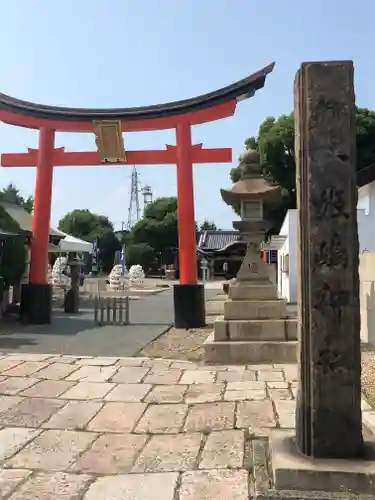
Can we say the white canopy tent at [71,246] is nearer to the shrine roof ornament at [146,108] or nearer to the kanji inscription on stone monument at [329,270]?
the shrine roof ornament at [146,108]

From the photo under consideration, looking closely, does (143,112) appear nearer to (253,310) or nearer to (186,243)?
(186,243)

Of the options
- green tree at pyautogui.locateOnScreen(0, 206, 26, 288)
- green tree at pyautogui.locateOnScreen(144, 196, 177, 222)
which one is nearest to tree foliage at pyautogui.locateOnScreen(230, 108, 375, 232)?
green tree at pyautogui.locateOnScreen(0, 206, 26, 288)

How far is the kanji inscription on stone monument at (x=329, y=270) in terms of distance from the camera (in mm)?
3312

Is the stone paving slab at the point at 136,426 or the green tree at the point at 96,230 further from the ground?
the green tree at the point at 96,230

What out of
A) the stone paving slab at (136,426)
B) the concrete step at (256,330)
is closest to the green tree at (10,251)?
the stone paving slab at (136,426)

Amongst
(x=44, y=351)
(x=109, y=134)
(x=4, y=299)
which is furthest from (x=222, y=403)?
(x=4, y=299)

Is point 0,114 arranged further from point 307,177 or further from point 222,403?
point 307,177

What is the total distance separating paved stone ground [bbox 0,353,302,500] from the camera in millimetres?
3295

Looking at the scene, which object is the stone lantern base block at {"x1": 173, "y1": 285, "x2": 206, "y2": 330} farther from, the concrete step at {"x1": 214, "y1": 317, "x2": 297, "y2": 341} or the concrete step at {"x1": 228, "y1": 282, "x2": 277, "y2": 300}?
the concrete step at {"x1": 214, "y1": 317, "x2": 297, "y2": 341}

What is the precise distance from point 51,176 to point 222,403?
305 inches

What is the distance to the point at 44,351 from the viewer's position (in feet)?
26.9

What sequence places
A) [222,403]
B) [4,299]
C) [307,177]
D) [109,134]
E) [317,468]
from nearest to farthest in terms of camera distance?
[317,468] → [307,177] → [222,403] → [109,134] → [4,299]

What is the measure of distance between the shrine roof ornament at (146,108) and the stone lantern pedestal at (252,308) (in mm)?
2413

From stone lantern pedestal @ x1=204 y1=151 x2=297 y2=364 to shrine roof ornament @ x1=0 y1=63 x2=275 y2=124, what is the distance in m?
2.41
